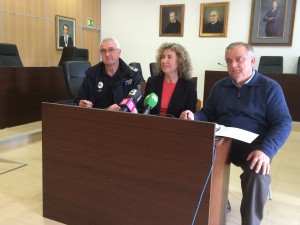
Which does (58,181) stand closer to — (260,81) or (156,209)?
(156,209)

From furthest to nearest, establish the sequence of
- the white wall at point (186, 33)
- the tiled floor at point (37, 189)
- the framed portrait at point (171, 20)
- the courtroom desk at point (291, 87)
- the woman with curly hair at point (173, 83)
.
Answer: the framed portrait at point (171, 20)
the white wall at point (186, 33)
the courtroom desk at point (291, 87)
the woman with curly hair at point (173, 83)
the tiled floor at point (37, 189)

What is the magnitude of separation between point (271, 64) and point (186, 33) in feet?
6.69

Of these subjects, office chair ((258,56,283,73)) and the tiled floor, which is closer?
the tiled floor

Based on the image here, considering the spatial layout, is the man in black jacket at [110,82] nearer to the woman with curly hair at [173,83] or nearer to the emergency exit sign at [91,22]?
the woman with curly hair at [173,83]

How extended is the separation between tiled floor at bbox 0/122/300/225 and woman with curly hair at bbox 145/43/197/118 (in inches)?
32.2

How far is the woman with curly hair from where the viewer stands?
2219 mm

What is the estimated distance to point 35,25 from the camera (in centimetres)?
612

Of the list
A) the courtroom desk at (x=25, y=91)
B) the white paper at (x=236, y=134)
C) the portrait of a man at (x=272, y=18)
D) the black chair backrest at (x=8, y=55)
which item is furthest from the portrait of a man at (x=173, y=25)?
the white paper at (x=236, y=134)

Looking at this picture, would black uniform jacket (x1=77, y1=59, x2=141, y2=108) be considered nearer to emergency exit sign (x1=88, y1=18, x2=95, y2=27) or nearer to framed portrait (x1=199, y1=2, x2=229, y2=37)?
framed portrait (x1=199, y1=2, x2=229, y2=37)

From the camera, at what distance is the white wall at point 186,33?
20.7ft

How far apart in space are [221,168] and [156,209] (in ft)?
1.25

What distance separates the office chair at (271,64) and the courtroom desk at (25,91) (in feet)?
13.0

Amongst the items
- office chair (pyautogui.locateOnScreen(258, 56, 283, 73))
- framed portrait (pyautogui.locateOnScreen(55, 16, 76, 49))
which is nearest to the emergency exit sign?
framed portrait (pyautogui.locateOnScreen(55, 16, 76, 49))

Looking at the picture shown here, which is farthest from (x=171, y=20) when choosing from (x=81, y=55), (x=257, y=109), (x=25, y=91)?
(x=257, y=109)
